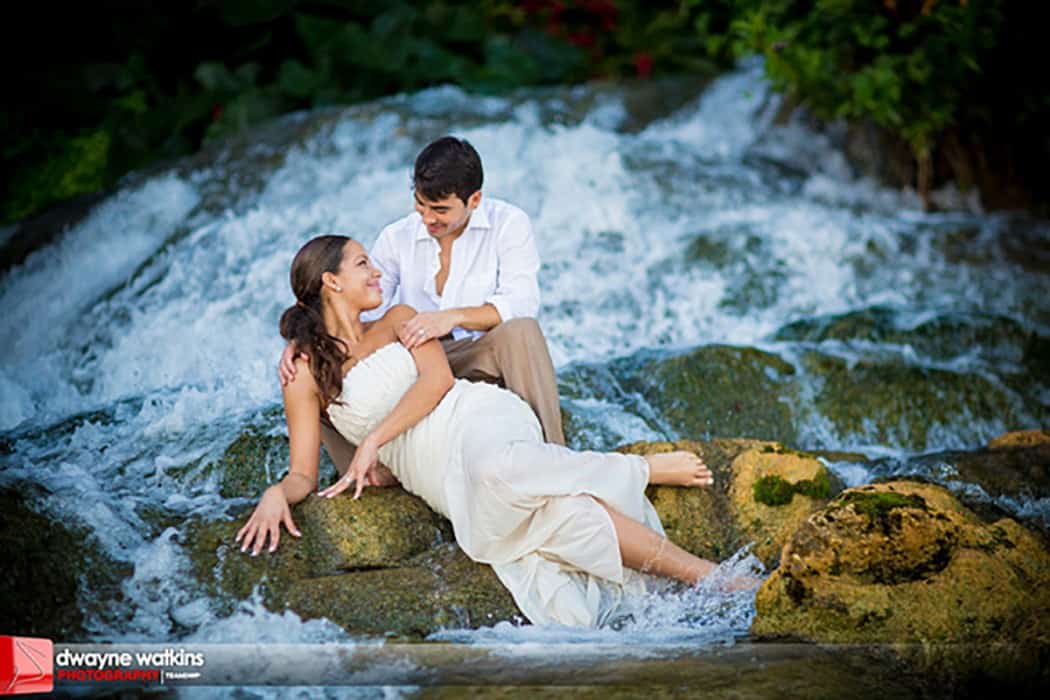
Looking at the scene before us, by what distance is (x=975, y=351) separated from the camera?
6535 mm

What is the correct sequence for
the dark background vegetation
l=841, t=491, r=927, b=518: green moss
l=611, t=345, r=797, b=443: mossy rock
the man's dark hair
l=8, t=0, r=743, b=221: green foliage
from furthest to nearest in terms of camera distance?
l=8, t=0, r=743, b=221: green foliage → the dark background vegetation → l=611, t=345, r=797, b=443: mossy rock → the man's dark hair → l=841, t=491, r=927, b=518: green moss

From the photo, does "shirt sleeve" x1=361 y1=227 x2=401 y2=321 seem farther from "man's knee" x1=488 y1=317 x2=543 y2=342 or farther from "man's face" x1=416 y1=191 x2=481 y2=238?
"man's knee" x1=488 y1=317 x2=543 y2=342

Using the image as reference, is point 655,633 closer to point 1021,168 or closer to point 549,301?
point 549,301

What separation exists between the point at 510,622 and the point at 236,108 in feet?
20.6

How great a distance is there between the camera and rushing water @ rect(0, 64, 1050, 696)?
5.14 m

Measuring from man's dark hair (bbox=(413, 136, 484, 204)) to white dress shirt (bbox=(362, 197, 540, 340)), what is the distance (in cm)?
28

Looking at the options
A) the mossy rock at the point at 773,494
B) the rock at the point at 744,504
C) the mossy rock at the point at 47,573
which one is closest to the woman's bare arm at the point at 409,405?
the mossy rock at the point at 47,573

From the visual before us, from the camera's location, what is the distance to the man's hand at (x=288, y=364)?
13.1ft

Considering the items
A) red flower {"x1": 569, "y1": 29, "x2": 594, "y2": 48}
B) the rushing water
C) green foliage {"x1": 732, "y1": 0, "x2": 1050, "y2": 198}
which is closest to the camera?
the rushing water

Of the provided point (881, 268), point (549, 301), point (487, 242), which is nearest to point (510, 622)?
point (487, 242)

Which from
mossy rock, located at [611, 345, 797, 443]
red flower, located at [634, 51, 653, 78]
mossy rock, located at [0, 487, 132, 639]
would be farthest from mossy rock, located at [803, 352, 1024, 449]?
red flower, located at [634, 51, 653, 78]

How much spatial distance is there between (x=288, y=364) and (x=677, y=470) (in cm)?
146

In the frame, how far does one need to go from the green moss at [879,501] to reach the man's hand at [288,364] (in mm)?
1919

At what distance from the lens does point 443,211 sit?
4277 mm
